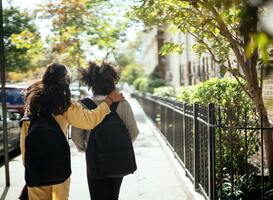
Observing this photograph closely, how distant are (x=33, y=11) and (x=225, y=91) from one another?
460 inches

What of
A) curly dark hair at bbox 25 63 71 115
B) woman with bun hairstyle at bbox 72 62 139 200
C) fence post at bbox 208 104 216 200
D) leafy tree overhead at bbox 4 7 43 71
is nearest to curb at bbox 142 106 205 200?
fence post at bbox 208 104 216 200

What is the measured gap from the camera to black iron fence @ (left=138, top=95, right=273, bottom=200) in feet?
16.2

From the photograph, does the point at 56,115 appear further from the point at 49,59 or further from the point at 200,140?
the point at 49,59

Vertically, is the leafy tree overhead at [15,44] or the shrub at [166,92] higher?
the leafy tree overhead at [15,44]

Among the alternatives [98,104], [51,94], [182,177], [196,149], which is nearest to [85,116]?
Answer: [98,104]

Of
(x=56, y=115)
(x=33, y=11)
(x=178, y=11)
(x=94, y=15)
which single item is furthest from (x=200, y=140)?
(x=33, y=11)

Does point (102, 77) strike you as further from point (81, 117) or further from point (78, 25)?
point (78, 25)

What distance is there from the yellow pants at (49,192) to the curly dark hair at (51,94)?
0.61 m

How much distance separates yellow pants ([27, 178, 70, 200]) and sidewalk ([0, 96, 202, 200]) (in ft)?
7.59

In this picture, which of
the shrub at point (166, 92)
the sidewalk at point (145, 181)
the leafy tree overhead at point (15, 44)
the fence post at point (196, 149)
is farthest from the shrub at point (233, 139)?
the shrub at point (166, 92)

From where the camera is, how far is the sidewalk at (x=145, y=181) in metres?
A: 6.48

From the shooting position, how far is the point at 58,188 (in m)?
3.87

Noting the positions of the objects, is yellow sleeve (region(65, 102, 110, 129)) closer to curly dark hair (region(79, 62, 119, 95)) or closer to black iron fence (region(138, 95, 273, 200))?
curly dark hair (region(79, 62, 119, 95))

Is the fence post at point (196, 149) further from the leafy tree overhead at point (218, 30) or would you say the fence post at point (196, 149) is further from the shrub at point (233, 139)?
the leafy tree overhead at point (218, 30)
